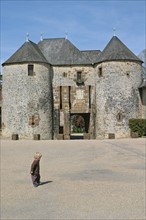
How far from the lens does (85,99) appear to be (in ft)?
115

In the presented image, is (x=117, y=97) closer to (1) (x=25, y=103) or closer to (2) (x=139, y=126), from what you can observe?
(2) (x=139, y=126)

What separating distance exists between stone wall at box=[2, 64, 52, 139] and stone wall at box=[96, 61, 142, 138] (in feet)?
18.4

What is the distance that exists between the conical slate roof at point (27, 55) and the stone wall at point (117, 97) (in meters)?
6.32

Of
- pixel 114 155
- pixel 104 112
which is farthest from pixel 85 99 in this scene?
pixel 114 155

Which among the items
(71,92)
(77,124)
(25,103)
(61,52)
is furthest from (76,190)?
(77,124)

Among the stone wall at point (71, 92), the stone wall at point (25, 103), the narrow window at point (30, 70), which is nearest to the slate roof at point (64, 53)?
the narrow window at point (30, 70)

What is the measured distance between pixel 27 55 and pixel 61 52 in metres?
4.57

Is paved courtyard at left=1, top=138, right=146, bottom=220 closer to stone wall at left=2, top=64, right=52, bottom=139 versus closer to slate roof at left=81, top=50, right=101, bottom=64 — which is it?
stone wall at left=2, top=64, right=52, bottom=139

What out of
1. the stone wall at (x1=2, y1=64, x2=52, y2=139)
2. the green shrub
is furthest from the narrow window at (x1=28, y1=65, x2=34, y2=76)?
the green shrub

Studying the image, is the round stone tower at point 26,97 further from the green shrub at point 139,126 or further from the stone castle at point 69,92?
the green shrub at point 139,126

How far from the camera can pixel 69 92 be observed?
3559 centimetres

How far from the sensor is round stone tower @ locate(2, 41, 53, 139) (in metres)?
33.1

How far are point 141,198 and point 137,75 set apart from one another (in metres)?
25.5

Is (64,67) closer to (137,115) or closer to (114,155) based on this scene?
(137,115)
